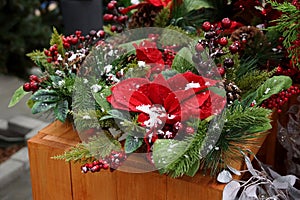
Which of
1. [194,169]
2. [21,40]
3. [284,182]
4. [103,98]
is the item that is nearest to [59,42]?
[103,98]

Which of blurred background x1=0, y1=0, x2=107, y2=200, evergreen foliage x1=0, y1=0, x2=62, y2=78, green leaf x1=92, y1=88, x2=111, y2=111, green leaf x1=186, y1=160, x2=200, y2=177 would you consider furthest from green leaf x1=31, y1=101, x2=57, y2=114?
evergreen foliage x1=0, y1=0, x2=62, y2=78

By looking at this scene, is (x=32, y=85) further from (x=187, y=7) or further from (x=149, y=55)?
(x=187, y=7)

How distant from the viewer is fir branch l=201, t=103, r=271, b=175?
34.2 inches

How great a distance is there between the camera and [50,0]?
3521 millimetres

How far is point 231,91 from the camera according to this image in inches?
37.3

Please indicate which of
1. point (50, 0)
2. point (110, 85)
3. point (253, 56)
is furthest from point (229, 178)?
point (50, 0)

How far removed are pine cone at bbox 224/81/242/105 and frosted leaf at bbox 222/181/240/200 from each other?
165 millimetres

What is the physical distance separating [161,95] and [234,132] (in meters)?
0.15

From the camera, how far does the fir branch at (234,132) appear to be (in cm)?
87

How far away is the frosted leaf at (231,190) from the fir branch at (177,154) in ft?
0.24

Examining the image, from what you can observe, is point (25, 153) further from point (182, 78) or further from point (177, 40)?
point (182, 78)

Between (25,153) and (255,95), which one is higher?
(255,95)

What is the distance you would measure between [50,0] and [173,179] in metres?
2.88

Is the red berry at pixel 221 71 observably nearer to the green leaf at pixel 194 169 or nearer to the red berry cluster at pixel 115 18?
the green leaf at pixel 194 169
